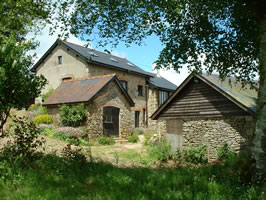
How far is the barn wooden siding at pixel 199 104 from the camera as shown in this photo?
1391cm

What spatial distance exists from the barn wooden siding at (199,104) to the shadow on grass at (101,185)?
6.61 meters

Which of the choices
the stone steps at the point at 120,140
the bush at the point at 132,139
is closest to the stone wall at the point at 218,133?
the stone steps at the point at 120,140

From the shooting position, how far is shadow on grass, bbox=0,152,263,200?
5438mm

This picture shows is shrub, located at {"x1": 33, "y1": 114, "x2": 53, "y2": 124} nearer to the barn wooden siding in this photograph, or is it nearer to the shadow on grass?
the barn wooden siding

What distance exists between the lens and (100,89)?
19594 mm

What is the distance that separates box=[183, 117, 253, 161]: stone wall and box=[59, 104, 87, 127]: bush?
7439mm

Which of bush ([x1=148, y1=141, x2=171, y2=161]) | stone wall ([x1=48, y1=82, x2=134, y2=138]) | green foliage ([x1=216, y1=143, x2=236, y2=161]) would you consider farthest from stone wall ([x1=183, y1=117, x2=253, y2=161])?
stone wall ([x1=48, y1=82, x2=134, y2=138])

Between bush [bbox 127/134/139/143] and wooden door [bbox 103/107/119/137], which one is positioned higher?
wooden door [bbox 103/107/119/137]

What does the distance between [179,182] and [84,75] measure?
19.4 meters

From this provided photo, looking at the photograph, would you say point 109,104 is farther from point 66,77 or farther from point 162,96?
point 162,96

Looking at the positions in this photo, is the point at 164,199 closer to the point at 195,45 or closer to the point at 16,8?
the point at 195,45

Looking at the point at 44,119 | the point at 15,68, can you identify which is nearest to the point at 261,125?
the point at 15,68

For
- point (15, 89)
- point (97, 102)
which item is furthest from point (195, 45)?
point (97, 102)

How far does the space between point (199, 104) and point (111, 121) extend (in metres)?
8.40
